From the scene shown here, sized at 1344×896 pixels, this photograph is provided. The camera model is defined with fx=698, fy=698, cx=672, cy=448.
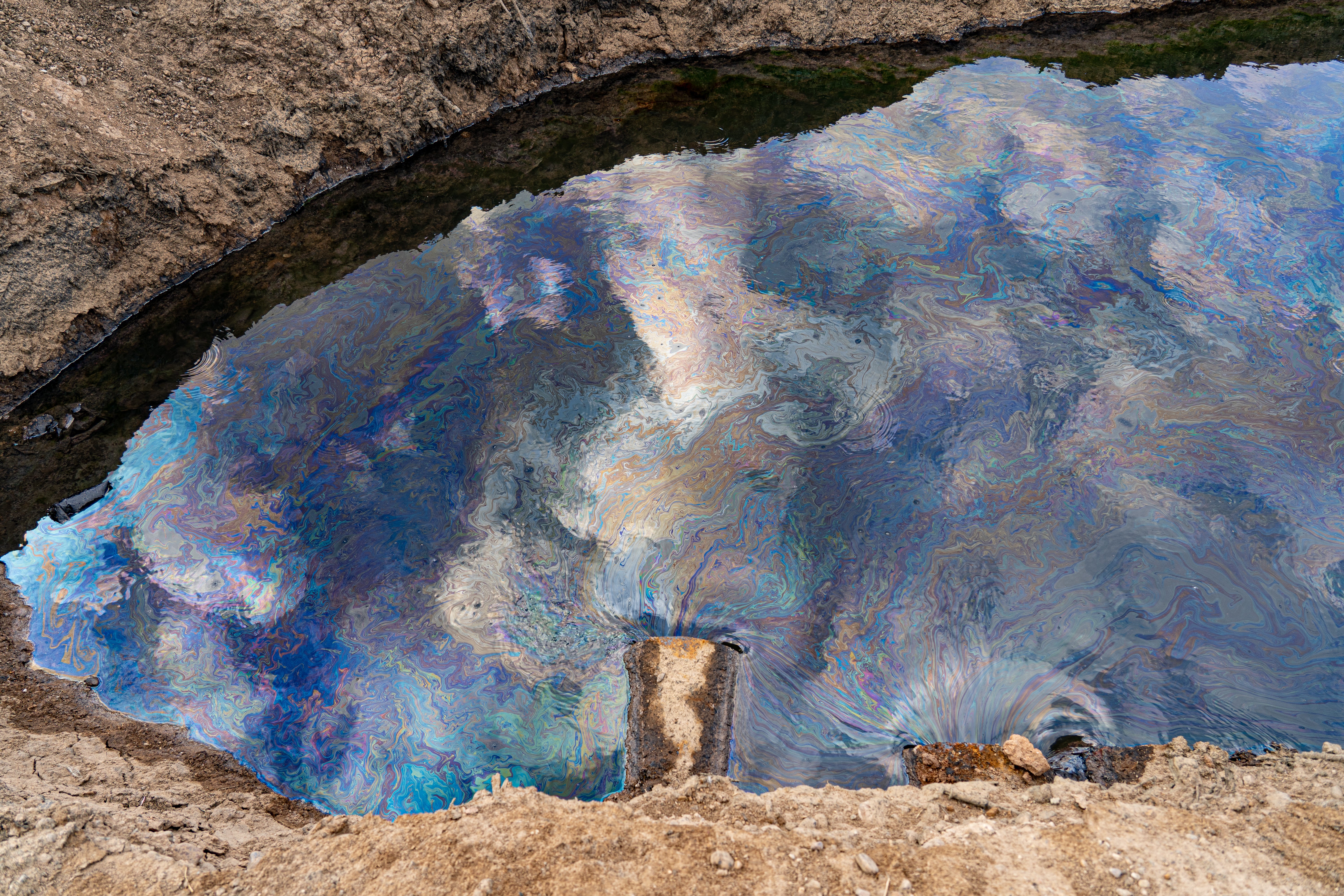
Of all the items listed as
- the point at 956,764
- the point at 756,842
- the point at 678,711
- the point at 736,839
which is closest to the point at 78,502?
the point at 678,711

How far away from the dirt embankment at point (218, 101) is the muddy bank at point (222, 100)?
0.02 m

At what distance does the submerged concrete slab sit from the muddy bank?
344 inches

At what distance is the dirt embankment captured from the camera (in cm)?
877

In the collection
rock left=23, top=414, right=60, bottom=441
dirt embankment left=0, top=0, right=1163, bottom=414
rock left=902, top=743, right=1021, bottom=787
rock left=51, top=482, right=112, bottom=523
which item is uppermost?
dirt embankment left=0, top=0, right=1163, bottom=414

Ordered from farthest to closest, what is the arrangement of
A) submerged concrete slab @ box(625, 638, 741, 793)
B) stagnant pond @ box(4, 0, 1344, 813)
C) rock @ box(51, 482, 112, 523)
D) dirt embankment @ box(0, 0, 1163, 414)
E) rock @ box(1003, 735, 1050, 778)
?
dirt embankment @ box(0, 0, 1163, 414) < rock @ box(51, 482, 112, 523) < stagnant pond @ box(4, 0, 1344, 813) < submerged concrete slab @ box(625, 638, 741, 793) < rock @ box(1003, 735, 1050, 778)

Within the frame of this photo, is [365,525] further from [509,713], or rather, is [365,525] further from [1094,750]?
[1094,750]

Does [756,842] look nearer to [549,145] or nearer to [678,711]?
[678,711]

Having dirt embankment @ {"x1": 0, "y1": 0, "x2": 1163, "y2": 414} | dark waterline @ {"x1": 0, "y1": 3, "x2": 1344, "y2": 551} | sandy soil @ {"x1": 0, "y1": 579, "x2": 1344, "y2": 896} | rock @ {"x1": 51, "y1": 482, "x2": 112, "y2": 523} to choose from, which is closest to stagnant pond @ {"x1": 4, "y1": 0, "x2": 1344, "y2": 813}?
rock @ {"x1": 51, "y1": 482, "x2": 112, "y2": 523}

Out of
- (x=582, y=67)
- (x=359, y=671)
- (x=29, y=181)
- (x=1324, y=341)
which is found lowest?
(x=359, y=671)

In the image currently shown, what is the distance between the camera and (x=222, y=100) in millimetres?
10305

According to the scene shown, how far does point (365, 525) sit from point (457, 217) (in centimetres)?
530

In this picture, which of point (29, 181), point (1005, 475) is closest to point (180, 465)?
point (29, 181)

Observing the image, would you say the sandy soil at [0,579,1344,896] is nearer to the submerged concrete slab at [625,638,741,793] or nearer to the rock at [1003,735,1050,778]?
the rock at [1003,735,1050,778]

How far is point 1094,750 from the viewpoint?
528 centimetres
